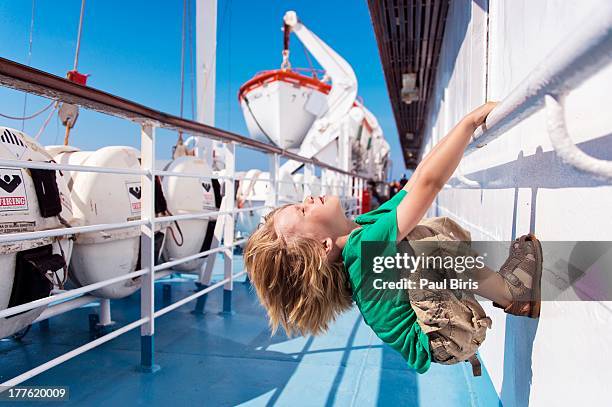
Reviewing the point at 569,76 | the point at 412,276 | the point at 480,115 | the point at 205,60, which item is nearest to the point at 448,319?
the point at 412,276

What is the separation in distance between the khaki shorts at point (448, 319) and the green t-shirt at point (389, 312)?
0.09 ft

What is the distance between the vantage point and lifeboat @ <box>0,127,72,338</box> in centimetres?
120

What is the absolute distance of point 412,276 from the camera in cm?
85

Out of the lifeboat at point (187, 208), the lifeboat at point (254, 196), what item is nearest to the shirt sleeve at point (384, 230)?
the lifeboat at point (187, 208)

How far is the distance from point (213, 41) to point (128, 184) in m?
2.20

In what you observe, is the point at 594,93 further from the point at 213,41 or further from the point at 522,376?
the point at 213,41

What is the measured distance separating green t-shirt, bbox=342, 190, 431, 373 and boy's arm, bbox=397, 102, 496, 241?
34 mm

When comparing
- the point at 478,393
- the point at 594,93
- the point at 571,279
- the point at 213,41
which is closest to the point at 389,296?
the point at 571,279

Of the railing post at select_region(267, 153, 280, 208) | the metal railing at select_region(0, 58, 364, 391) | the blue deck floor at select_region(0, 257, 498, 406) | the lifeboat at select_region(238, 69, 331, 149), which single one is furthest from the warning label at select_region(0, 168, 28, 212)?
the lifeboat at select_region(238, 69, 331, 149)

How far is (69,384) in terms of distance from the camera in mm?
1488

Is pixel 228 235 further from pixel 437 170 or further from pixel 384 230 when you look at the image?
pixel 437 170

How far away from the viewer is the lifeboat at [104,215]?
5.42 ft

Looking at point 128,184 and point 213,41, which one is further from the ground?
point 213,41

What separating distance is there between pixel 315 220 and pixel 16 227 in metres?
0.88
